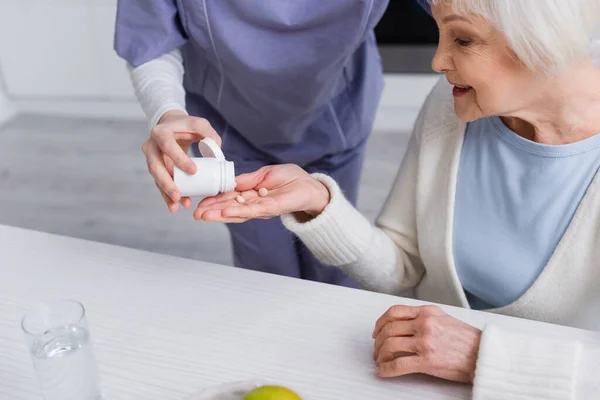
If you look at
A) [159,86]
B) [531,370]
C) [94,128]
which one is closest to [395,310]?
[531,370]

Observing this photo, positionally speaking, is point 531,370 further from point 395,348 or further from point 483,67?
point 483,67

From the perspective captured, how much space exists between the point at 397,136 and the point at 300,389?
2.16 metres

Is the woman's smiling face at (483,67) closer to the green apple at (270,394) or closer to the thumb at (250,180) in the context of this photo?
the thumb at (250,180)

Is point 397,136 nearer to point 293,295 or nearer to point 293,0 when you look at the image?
point 293,0

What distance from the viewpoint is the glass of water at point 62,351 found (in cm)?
74

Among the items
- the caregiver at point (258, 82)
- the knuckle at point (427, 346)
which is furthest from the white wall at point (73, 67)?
the knuckle at point (427, 346)

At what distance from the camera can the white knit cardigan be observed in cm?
95

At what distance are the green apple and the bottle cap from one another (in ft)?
1.15

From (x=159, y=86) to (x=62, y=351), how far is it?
529 mm

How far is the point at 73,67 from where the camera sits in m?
2.96

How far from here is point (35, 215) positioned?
245 cm

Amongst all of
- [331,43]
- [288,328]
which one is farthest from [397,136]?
[288,328]

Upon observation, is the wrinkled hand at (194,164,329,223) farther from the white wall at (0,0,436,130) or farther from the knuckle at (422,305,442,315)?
the white wall at (0,0,436,130)

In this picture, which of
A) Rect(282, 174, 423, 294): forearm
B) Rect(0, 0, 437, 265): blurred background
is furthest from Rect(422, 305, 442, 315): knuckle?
Rect(0, 0, 437, 265): blurred background
